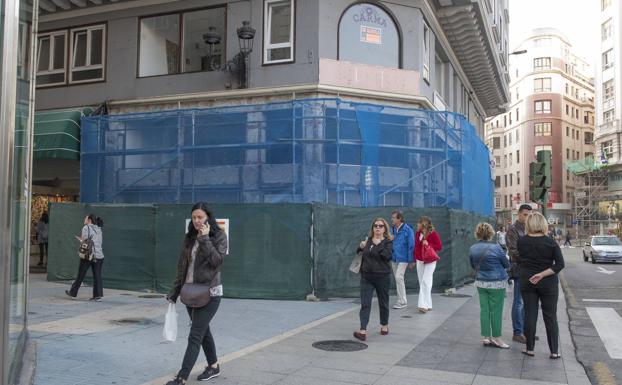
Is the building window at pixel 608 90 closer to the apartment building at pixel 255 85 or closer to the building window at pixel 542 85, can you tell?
the building window at pixel 542 85

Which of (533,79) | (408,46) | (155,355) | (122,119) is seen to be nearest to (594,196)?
(533,79)

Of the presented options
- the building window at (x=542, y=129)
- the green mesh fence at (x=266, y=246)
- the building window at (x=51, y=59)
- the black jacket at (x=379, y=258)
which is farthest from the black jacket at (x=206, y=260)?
the building window at (x=542, y=129)

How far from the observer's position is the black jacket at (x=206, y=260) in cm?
532

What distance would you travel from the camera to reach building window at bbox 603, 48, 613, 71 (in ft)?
185

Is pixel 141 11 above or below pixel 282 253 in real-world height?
above

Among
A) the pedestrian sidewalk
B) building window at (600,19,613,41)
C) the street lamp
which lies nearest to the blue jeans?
the pedestrian sidewalk

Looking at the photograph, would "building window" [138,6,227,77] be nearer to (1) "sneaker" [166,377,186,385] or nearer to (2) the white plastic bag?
(2) the white plastic bag

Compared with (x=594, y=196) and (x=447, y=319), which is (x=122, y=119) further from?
(x=594, y=196)

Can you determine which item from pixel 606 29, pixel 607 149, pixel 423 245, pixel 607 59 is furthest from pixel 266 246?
pixel 606 29

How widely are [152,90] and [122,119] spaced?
5.50ft

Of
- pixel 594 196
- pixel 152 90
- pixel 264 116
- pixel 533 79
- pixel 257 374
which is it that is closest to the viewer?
pixel 257 374

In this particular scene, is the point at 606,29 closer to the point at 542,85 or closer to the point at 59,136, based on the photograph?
the point at 542,85

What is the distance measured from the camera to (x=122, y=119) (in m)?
14.4

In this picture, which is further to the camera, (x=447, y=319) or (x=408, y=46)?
(x=408, y=46)
